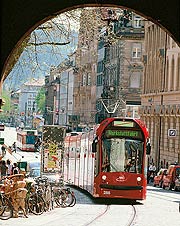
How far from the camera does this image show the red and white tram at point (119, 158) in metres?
33.6

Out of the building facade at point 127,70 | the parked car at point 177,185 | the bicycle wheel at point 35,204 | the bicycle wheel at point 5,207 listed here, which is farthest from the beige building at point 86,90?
the bicycle wheel at point 5,207

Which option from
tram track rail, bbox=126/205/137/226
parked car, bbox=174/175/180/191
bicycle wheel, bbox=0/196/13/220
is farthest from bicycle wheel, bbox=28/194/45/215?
parked car, bbox=174/175/180/191

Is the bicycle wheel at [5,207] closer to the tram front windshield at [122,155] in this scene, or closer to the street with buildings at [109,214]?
the street with buildings at [109,214]

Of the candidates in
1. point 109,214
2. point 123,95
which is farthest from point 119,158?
point 123,95

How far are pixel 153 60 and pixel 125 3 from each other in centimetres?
6522

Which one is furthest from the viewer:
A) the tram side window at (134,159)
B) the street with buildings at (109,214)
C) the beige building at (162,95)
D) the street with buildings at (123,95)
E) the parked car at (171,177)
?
the beige building at (162,95)

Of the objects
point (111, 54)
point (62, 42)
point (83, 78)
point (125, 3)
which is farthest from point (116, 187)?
point (83, 78)

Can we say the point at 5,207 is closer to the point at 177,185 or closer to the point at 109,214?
the point at 109,214

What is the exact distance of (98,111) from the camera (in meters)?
117

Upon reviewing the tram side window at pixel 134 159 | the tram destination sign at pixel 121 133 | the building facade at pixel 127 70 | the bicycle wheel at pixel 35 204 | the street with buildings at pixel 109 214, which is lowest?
the street with buildings at pixel 109 214

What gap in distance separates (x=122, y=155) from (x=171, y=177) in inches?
688

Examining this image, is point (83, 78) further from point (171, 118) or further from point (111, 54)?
point (171, 118)

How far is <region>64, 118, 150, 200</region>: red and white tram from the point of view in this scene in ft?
110

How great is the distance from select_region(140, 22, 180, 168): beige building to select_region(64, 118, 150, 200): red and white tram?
2811 cm
